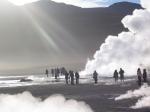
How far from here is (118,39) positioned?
16438 centimetres

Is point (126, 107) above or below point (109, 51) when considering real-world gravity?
below

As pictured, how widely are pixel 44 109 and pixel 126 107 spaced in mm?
10553

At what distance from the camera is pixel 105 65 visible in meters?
168

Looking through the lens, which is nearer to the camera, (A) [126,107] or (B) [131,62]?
(A) [126,107]

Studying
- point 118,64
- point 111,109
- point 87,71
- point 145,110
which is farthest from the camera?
point 87,71

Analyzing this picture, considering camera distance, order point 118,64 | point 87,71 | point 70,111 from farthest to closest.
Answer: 1. point 87,71
2. point 118,64
3. point 70,111

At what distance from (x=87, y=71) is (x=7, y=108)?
14999cm

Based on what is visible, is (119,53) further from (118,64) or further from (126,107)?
(126,107)

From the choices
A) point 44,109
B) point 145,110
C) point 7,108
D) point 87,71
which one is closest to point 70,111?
point 44,109

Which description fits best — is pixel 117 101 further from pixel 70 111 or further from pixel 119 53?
pixel 119 53

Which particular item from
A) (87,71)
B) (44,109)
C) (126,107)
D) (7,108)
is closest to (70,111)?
(44,109)

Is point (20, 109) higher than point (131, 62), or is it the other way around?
point (131, 62)

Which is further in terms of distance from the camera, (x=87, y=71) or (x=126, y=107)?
(x=87, y=71)

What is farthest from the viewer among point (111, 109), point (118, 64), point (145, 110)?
point (118, 64)
